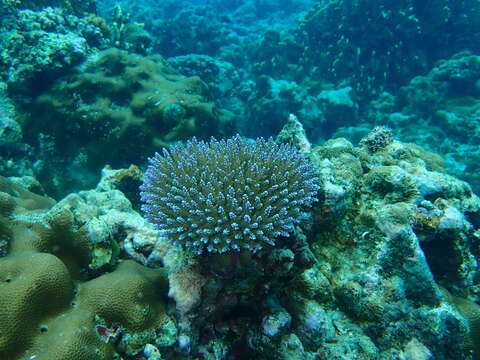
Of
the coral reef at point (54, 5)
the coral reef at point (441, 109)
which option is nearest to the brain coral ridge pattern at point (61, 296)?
the coral reef at point (54, 5)

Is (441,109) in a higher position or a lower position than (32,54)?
higher

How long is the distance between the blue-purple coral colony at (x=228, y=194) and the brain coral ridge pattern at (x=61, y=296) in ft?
2.50

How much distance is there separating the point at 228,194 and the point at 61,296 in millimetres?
2035

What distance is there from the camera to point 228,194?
10.6 feet

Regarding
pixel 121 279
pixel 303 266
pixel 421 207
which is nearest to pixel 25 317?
pixel 121 279

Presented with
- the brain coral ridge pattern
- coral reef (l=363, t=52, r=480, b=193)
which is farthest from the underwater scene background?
coral reef (l=363, t=52, r=480, b=193)

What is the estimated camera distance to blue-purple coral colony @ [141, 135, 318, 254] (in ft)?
10.2

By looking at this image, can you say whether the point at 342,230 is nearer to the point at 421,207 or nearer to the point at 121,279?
the point at 421,207

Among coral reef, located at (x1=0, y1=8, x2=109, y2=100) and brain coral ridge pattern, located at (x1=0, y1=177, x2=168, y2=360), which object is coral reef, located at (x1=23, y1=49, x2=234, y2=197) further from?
brain coral ridge pattern, located at (x1=0, y1=177, x2=168, y2=360)

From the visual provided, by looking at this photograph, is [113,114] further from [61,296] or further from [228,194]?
[228,194]

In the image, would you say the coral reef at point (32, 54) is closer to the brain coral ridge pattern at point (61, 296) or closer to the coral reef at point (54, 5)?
the coral reef at point (54, 5)

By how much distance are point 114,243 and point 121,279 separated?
726 millimetres

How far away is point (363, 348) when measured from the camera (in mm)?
3557

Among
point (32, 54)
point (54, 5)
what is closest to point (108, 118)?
point (32, 54)
